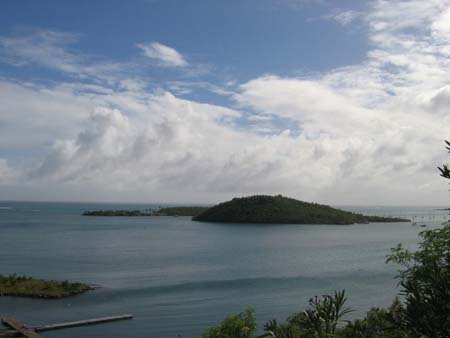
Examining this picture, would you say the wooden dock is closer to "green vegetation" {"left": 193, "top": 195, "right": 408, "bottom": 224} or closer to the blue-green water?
the blue-green water

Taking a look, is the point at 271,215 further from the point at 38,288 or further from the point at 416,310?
the point at 416,310

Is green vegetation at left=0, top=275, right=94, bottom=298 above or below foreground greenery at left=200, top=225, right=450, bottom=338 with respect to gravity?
below

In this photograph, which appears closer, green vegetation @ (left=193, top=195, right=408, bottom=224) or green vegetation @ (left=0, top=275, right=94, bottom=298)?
green vegetation @ (left=0, top=275, right=94, bottom=298)

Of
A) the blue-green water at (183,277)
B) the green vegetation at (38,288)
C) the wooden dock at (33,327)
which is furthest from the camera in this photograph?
the green vegetation at (38,288)

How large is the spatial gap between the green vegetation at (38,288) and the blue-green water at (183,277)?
1411mm

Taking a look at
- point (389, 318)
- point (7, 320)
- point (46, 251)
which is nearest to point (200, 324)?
point (7, 320)

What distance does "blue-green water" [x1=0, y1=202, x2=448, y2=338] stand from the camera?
136ft

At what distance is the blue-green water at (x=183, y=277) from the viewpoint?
1626 inches

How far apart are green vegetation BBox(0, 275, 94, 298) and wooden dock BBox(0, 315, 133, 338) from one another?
10.2 meters

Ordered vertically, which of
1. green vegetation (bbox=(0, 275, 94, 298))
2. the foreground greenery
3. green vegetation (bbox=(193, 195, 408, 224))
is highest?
the foreground greenery

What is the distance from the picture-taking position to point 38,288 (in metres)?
49.8

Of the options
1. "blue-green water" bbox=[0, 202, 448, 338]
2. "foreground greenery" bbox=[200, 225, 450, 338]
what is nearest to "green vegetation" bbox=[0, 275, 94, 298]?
"blue-green water" bbox=[0, 202, 448, 338]

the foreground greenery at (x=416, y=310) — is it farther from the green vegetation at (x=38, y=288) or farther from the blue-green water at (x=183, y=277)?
the green vegetation at (x=38, y=288)

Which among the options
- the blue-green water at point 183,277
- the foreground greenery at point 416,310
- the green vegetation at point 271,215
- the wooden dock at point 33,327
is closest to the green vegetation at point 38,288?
the blue-green water at point 183,277
